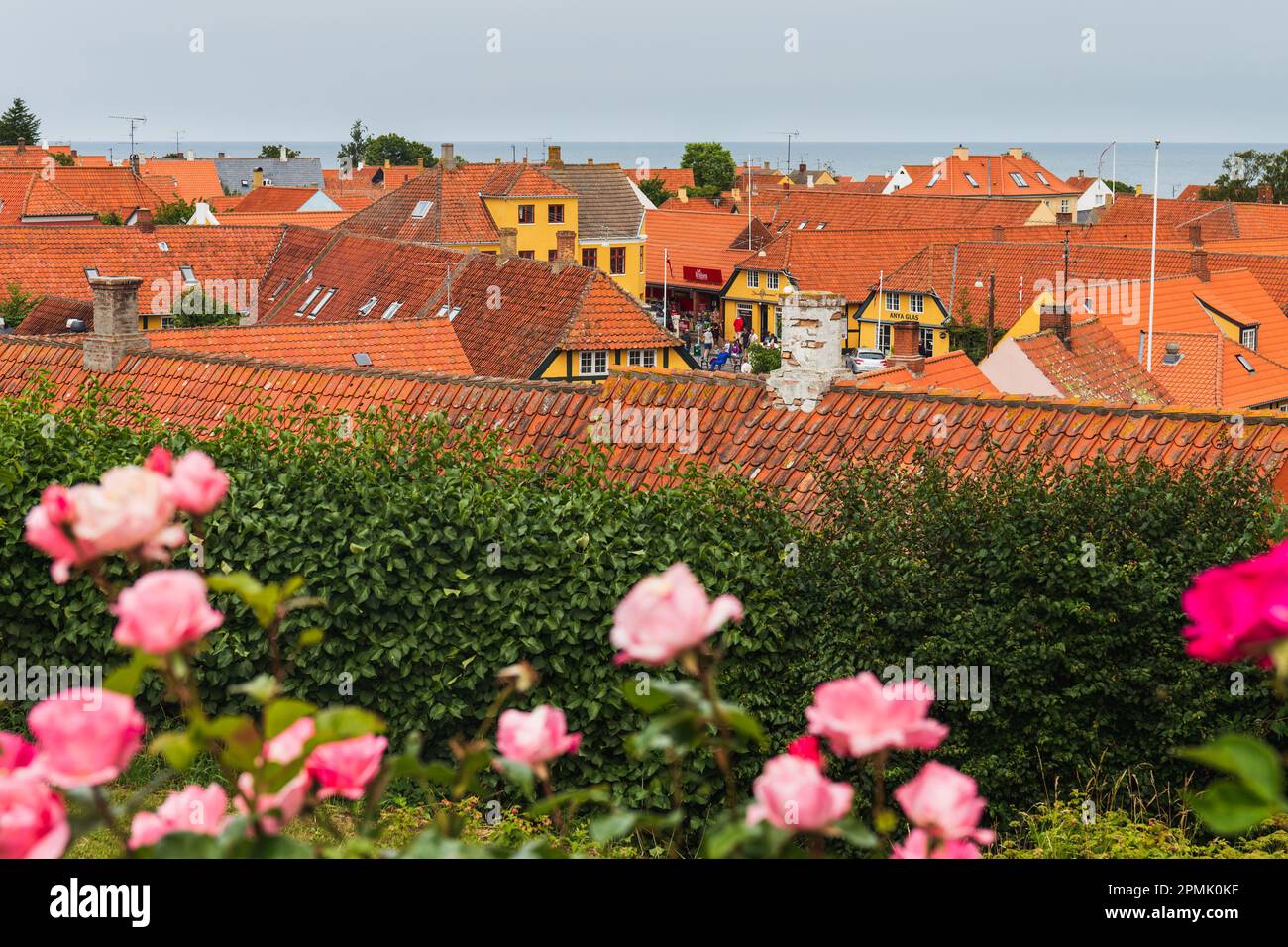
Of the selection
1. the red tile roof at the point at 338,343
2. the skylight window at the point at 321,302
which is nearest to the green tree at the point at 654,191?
the skylight window at the point at 321,302

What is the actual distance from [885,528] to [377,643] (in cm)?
408

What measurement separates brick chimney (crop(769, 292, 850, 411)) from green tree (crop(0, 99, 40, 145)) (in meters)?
127

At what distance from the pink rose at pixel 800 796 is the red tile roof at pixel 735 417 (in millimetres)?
9937

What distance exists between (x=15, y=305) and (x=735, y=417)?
33.4 m

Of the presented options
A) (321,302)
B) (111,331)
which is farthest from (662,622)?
(321,302)

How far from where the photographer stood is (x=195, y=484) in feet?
9.24

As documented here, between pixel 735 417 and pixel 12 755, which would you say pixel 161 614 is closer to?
pixel 12 755

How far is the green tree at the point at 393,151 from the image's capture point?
174 metres

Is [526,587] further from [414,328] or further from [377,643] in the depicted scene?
[414,328]

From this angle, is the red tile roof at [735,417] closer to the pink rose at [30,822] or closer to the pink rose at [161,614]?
the pink rose at [161,614]

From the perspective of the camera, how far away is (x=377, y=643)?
11.9 m

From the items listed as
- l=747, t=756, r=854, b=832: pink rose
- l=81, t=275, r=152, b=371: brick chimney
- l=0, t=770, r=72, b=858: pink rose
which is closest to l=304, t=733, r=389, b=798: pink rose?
l=0, t=770, r=72, b=858: pink rose

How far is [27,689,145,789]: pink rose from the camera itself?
2.39 m

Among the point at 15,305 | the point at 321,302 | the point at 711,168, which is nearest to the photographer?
the point at 15,305
